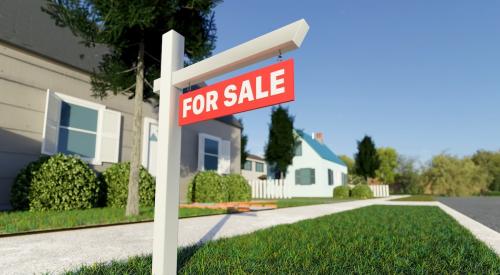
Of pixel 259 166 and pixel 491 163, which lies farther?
pixel 491 163

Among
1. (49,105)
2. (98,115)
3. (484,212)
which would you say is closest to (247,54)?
(49,105)

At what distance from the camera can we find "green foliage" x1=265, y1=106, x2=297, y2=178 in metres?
21.8

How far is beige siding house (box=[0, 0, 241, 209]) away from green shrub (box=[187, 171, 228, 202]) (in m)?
1.86

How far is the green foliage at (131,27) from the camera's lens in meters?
6.09

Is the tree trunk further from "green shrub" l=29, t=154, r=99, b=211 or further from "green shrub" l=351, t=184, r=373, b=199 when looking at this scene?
"green shrub" l=351, t=184, r=373, b=199

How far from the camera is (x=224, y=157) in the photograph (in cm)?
1520

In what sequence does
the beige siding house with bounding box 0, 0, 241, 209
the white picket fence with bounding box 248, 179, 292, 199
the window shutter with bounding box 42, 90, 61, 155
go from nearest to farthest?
the beige siding house with bounding box 0, 0, 241, 209
the window shutter with bounding box 42, 90, 61, 155
the white picket fence with bounding box 248, 179, 292, 199

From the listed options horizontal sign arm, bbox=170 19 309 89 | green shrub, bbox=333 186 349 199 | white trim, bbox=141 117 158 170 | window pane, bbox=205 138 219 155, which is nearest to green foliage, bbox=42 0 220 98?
white trim, bbox=141 117 158 170

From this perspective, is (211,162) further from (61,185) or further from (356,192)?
(356,192)

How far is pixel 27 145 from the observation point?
7715mm

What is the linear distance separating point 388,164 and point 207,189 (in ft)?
145

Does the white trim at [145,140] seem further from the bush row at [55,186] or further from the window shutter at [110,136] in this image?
the bush row at [55,186]

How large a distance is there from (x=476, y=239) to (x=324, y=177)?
2222 centimetres

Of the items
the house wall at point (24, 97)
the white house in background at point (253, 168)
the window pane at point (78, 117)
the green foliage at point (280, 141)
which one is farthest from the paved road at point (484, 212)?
the white house in background at point (253, 168)
